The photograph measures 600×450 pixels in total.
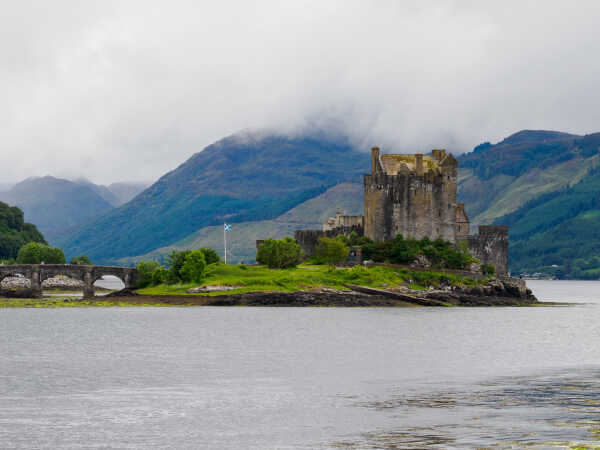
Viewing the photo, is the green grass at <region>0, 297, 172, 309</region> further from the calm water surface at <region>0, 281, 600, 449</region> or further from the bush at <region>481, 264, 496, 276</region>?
the bush at <region>481, 264, 496, 276</region>

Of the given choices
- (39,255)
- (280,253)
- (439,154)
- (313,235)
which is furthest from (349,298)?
(39,255)

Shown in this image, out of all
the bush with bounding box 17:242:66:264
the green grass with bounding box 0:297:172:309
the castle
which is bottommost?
the green grass with bounding box 0:297:172:309

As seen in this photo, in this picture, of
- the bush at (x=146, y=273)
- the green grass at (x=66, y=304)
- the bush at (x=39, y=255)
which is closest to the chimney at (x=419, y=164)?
the green grass at (x=66, y=304)

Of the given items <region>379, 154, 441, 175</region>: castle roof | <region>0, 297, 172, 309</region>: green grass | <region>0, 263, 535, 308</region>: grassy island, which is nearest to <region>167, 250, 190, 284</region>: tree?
<region>0, 263, 535, 308</region>: grassy island

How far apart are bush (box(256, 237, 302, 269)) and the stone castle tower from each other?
1280cm

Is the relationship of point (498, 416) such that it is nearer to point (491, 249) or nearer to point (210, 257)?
point (491, 249)

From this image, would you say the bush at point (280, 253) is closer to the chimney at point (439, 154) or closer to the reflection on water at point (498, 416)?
the chimney at point (439, 154)

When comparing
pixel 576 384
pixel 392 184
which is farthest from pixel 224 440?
pixel 392 184

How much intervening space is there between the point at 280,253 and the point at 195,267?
1382 cm

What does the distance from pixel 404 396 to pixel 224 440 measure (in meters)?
14.7

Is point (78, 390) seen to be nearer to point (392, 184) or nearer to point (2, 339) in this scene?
point (2, 339)

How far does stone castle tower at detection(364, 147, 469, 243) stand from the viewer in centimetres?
14100

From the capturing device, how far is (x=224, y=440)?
37312 millimetres

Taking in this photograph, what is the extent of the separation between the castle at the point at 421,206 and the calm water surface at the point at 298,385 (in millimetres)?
36572
